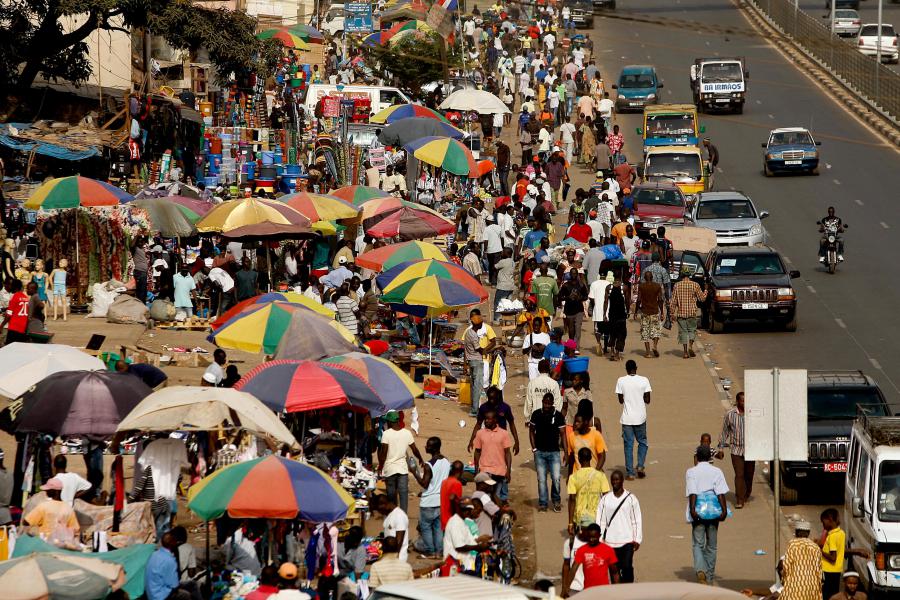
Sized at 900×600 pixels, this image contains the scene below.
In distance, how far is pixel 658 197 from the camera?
36.5m

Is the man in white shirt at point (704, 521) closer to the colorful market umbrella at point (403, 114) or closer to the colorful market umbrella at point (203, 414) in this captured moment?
the colorful market umbrella at point (203, 414)

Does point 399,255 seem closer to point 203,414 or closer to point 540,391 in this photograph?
point 540,391

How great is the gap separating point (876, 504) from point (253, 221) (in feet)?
Result: 46.9

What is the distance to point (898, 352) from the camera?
91.1ft

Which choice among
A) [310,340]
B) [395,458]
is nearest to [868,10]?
[310,340]

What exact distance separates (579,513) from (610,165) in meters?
25.9

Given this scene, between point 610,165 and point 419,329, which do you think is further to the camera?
point 610,165

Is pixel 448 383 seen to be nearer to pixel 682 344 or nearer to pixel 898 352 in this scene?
pixel 682 344

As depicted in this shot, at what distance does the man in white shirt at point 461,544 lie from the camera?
15711mm

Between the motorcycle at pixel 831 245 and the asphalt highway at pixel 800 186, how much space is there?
0.78 feet

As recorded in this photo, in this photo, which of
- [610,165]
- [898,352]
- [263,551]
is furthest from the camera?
[610,165]

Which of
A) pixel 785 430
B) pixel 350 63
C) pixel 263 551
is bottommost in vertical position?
pixel 263 551

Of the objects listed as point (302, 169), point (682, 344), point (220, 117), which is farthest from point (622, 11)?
point (682, 344)

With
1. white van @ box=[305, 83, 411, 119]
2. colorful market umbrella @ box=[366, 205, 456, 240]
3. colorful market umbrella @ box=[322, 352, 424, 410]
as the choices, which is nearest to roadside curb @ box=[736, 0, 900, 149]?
white van @ box=[305, 83, 411, 119]
